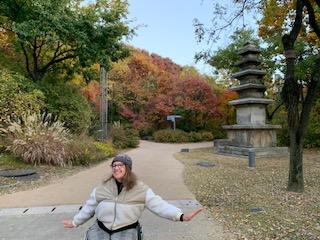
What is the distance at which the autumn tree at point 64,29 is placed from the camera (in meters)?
13.3

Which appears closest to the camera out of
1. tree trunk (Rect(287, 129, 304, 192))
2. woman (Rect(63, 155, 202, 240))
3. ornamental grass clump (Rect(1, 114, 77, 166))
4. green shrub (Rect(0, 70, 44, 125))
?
woman (Rect(63, 155, 202, 240))

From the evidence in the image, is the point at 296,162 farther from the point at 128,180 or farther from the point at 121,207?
the point at 121,207

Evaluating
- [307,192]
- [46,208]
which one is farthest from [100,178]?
[307,192]

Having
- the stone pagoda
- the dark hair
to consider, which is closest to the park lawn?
the dark hair

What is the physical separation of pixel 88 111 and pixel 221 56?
9181mm

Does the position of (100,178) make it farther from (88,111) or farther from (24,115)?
(88,111)

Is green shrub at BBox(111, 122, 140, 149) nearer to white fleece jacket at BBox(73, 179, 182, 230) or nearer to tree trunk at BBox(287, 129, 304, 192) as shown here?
tree trunk at BBox(287, 129, 304, 192)

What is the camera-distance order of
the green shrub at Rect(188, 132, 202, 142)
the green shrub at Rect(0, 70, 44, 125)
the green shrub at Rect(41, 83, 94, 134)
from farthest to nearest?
the green shrub at Rect(188, 132, 202, 142) → the green shrub at Rect(41, 83, 94, 134) → the green shrub at Rect(0, 70, 44, 125)

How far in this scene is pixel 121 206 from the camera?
3344 millimetres

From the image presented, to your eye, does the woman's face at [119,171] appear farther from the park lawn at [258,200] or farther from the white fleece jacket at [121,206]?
the park lawn at [258,200]

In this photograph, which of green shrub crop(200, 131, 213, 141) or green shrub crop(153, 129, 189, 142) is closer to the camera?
green shrub crop(153, 129, 189, 142)

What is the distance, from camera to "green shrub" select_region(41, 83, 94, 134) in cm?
1539

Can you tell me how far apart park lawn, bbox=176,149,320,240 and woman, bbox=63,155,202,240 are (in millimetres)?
1929

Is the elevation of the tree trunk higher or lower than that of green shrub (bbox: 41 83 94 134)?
lower
